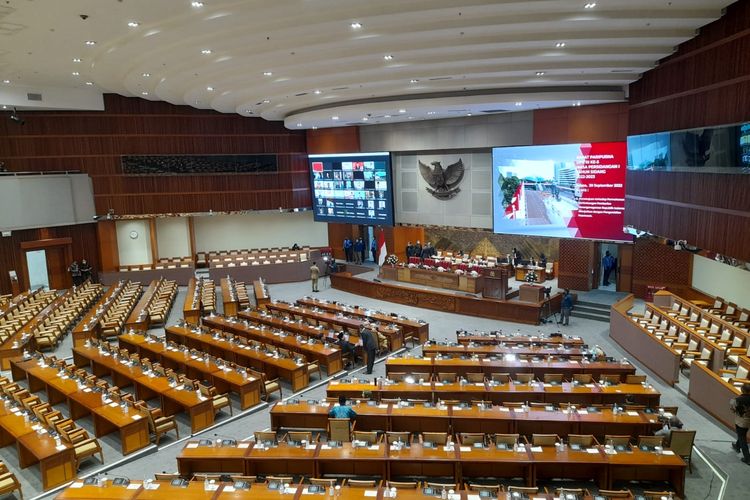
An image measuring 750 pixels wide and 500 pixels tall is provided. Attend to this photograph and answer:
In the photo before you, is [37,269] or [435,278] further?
[37,269]

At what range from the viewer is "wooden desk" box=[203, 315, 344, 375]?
41.4 ft

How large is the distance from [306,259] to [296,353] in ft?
42.1

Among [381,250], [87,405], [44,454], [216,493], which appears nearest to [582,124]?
[381,250]

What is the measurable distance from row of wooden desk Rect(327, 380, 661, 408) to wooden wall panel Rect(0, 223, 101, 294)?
705 inches

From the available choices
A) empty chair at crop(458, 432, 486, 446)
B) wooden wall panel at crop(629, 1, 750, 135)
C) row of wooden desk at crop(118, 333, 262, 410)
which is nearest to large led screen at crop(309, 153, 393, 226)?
wooden wall panel at crop(629, 1, 750, 135)

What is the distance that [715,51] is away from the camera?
10.4 metres

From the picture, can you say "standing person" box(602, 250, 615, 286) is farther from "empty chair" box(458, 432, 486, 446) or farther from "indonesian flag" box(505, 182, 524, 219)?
"empty chair" box(458, 432, 486, 446)

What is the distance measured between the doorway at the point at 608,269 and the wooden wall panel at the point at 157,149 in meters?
14.1

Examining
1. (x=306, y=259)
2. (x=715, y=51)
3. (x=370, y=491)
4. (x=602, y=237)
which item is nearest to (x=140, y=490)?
(x=370, y=491)

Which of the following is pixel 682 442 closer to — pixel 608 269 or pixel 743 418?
pixel 743 418

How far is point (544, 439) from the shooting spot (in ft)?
25.3

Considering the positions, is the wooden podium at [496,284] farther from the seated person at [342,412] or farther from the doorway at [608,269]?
the seated person at [342,412]

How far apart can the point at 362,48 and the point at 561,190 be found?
908 cm

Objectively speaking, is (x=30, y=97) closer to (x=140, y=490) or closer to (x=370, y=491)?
(x=140, y=490)
